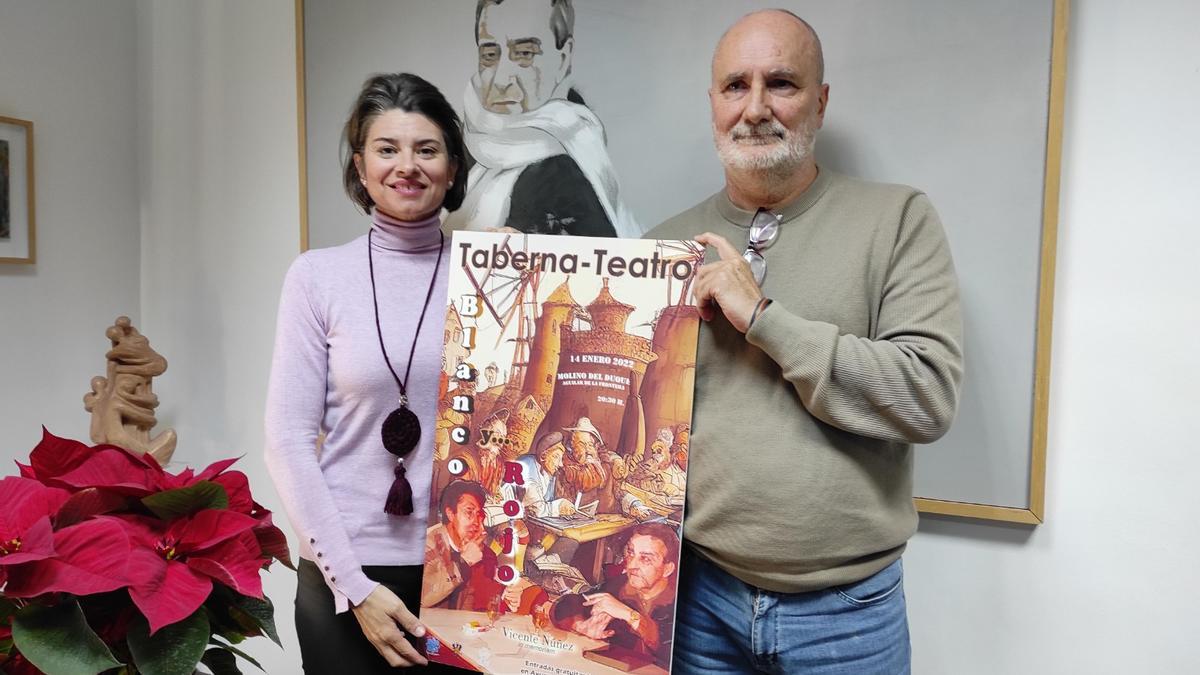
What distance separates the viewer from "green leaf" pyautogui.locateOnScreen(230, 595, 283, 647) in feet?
2.13

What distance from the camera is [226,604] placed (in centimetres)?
66

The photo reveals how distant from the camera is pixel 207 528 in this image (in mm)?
637

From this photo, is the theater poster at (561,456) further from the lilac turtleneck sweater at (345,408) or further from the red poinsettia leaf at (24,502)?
the red poinsettia leaf at (24,502)

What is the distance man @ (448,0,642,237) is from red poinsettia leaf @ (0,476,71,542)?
1076 millimetres

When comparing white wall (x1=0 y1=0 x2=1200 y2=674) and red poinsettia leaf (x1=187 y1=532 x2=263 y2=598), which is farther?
white wall (x1=0 y1=0 x2=1200 y2=674)

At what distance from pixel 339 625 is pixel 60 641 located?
2.28ft

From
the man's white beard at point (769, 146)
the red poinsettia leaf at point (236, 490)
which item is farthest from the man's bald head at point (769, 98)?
the red poinsettia leaf at point (236, 490)

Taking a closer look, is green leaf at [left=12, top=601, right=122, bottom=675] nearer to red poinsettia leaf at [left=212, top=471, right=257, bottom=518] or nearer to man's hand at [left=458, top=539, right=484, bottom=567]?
red poinsettia leaf at [left=212, top=471, right=257, bottom=518]

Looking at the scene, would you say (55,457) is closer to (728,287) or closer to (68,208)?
(728,287)

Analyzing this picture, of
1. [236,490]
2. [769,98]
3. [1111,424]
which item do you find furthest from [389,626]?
[1111,424]

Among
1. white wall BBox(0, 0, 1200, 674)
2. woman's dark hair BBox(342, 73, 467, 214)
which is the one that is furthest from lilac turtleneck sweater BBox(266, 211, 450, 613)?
white wall BBox(0, 0, 1200, 674)

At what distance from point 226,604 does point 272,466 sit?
547 millimetres

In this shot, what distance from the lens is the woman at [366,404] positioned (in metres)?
1.15

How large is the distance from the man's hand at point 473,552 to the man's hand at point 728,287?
48cm
